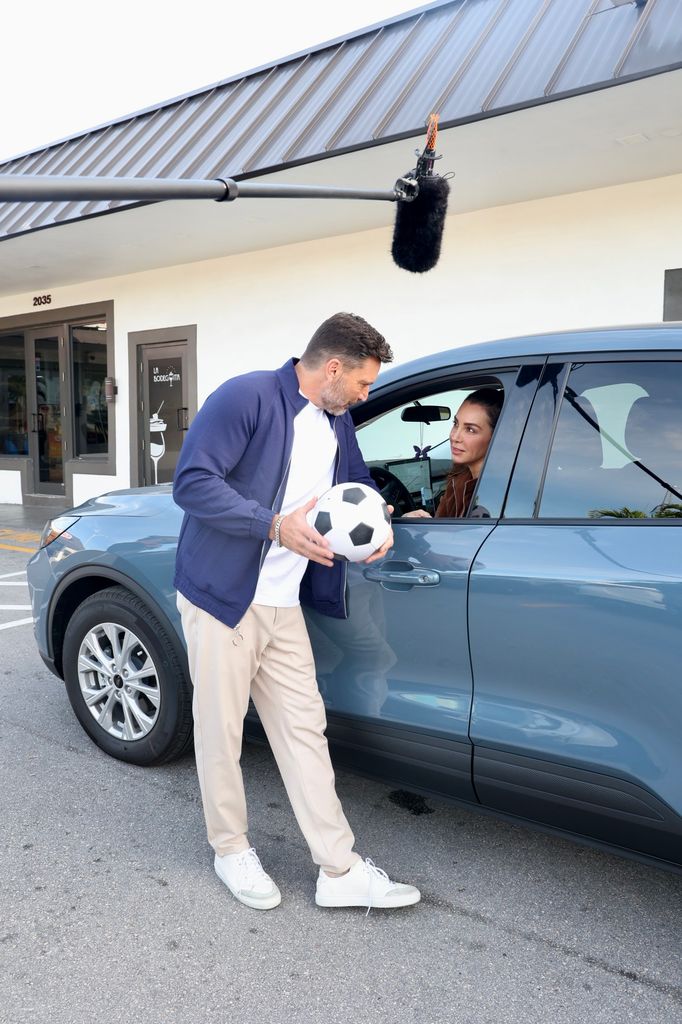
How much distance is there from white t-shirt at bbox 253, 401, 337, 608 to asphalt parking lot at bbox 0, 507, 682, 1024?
0.95 m

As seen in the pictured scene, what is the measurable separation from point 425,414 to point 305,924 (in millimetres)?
1767

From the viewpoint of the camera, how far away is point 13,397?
13445 millimetres

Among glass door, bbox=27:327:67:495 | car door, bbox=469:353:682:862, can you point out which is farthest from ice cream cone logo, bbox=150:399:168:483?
car door, bbox=469:353:682:862

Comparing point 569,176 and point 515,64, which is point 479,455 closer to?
point 515,64

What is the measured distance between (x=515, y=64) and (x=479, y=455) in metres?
4.18

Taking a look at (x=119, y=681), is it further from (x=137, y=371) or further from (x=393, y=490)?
(x=137, y=371)

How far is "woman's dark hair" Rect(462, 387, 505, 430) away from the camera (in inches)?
103

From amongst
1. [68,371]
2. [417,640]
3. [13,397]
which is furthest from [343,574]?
[13,397]

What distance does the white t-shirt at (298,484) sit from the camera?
2.37m

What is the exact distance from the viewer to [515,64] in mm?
5562

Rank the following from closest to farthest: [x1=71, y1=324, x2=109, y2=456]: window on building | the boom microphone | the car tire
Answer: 1. the car tire
2. the boom microphone
3. [x1=71, y1=324, x2=109, y2=456]: window on building

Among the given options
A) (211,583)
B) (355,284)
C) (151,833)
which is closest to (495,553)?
(211,583)

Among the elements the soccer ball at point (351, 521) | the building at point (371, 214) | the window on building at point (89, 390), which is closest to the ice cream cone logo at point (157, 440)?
the building at point (371, 214)

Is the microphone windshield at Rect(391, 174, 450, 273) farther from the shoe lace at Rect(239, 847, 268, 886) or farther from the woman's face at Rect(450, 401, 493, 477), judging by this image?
the shoe lace at Rect(239, 847, 268, 886)
